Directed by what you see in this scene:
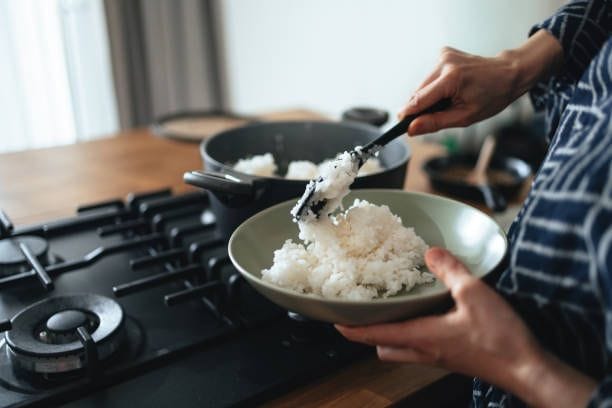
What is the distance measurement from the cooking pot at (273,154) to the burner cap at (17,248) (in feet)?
0.92

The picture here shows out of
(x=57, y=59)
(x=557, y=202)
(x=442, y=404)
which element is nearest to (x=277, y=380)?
(x=442, y=404)

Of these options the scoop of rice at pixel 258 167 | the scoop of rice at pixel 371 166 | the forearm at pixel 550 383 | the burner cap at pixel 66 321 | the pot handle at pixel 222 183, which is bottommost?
the burner cap at pixel 66 321

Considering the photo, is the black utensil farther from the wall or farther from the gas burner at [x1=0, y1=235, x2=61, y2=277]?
the wall

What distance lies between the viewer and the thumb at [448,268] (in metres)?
0.55

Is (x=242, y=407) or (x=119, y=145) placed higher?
(x=119, y=145)

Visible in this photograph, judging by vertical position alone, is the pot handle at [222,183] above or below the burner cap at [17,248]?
above

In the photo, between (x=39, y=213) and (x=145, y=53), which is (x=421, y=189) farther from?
(x=145, y=53)

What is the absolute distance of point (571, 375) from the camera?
50 centimetres

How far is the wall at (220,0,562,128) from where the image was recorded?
5.95 ft

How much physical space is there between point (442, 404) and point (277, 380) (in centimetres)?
23

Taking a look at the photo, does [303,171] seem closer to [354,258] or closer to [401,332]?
[354,258]

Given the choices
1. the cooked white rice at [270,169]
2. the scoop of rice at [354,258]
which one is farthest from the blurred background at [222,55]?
the scoop of rice at [354,258]

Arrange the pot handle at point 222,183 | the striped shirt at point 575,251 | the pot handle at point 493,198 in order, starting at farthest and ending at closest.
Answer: the pot handle at point 493,198 < the pot handle at point 222,183 < the striped shirt at point 575,251

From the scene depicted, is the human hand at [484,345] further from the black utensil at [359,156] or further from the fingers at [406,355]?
the black utensil at [359,156]
